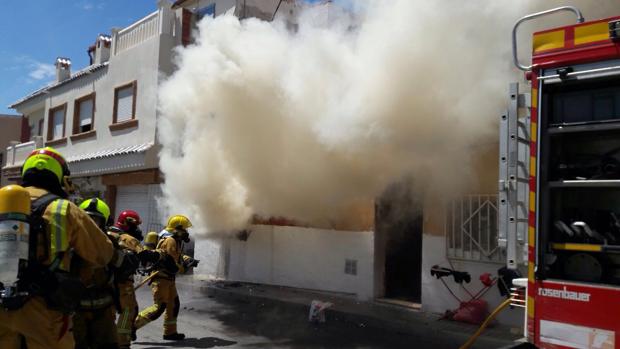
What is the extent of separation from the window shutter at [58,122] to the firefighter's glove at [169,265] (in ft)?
45.6

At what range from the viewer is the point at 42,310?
2.78 metres

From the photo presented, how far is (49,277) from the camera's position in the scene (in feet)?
9.05

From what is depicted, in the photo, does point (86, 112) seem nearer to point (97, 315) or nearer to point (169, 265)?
point (169, 265)

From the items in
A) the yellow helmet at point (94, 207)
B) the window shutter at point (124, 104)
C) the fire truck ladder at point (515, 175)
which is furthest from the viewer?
the window shutter at point (124, 104)

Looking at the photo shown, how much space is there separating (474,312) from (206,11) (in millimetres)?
10355

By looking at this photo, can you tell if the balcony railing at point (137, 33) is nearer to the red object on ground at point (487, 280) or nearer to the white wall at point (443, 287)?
the white wall at point (443, 287)

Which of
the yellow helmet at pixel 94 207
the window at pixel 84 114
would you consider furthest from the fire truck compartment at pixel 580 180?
the window at pixel 84 114

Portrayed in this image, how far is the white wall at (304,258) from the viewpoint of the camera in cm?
804

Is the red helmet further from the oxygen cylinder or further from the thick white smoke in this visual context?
the oxygen cylinder

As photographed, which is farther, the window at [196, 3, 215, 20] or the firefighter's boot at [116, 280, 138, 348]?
the window at [196, 3, 215, 20]

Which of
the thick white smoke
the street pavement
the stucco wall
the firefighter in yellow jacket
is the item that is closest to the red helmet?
the street pavement

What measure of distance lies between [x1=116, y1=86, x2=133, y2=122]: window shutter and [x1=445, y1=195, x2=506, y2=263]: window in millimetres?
10472

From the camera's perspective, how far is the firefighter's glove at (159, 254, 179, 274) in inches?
241

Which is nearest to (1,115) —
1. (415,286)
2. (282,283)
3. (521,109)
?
→ (282,283)
